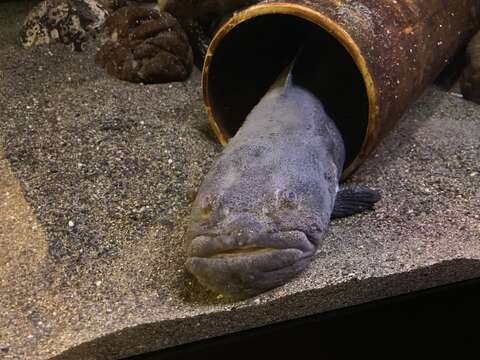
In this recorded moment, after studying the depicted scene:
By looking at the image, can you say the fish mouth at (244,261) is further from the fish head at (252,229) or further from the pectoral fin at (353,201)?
the pectoral fin at (353,201)

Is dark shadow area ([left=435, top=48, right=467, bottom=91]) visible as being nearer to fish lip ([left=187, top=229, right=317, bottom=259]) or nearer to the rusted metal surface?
the rusted metal surface

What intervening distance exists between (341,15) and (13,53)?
102 inches

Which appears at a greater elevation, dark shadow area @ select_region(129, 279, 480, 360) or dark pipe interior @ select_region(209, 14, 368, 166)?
dark pipe interior @ select_region(209, 14, 368, 166)

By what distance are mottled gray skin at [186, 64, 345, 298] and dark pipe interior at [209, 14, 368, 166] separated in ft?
1.81

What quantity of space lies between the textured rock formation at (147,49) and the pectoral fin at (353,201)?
1.77 meters

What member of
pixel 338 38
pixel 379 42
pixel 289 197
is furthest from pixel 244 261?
pixel 379 42

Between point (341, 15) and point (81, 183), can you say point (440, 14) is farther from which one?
point (81, 183)

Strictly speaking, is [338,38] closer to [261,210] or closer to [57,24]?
[261,210]

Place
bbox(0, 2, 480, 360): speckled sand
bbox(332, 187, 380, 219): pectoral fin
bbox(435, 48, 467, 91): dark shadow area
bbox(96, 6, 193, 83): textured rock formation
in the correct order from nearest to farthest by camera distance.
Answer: bbox(0, 2, 480, 360): speckled sand < bbox(332, 187, 380, 219): pectoral fin < bbox(96, 6, 193, 83): textured rock formation < bbox(435, 48, 467, 91): dark shadow area

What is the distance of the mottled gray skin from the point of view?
6.55ft

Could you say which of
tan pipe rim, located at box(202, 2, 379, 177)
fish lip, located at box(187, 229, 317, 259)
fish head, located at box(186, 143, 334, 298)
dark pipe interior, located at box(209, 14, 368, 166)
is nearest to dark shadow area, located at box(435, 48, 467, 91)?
dark pipe interior, located at box(209, 14, 368, 166)

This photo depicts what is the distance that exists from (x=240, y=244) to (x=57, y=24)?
2963 millimetres

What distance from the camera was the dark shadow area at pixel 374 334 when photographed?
6.04 feet

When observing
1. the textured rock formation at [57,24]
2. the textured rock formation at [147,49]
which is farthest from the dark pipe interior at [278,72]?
the textured rock formation at [57,24]
